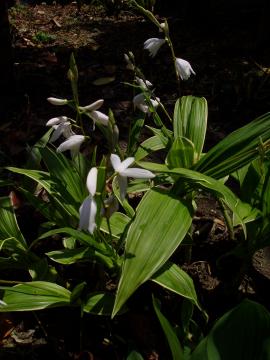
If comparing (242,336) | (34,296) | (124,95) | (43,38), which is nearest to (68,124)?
(34,296)

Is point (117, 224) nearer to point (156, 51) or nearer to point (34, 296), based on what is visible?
point (34, 296)

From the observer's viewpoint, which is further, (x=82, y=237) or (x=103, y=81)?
(x=103, y=81)

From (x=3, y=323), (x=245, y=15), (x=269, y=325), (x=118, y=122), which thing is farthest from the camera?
(x=245, y=15)

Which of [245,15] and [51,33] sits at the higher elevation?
[245,15]

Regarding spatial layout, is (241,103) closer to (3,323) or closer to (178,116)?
(178,116)

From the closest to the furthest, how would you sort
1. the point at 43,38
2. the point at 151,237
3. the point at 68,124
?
the point at 151,237, the point at 68,124, the point at 43,38

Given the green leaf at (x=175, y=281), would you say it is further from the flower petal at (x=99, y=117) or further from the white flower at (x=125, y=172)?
the flower petal at (x=99, y=117)

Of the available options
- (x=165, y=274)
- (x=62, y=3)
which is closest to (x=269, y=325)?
(x=165, y=274)
